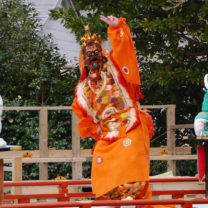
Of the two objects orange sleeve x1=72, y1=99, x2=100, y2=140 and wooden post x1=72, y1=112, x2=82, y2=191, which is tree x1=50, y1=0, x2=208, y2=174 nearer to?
wooden post x1=72, y1=112, x2=82, y2=191

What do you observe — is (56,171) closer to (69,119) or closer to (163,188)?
(69,119)

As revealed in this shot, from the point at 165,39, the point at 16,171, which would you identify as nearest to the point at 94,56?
the point at 16,171

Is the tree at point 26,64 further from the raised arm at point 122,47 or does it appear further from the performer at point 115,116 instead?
the raised arm at point 122,47

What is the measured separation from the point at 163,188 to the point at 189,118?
349 centimetres

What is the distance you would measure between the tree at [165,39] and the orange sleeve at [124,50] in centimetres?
281

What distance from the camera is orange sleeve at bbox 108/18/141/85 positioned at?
5133mm

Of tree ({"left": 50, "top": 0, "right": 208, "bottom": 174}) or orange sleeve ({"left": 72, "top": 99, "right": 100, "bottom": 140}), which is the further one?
tree ({"left": 50, "top": 0, "right": 208, "bottom": 174})

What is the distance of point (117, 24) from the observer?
16.8 feet

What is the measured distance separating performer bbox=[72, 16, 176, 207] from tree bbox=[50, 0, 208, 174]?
2803mm

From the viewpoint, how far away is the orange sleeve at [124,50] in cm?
513

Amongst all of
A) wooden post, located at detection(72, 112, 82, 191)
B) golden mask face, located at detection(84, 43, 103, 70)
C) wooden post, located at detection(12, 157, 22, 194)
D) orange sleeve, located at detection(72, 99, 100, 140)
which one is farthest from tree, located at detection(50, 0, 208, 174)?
orange sleeve, located at detection(72, 99, 100, 140)

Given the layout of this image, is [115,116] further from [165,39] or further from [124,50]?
[165,39]

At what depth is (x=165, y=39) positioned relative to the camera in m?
9.04

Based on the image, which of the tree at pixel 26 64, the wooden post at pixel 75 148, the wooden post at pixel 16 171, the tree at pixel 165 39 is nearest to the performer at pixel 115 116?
the wooden post at pixel 16 171
